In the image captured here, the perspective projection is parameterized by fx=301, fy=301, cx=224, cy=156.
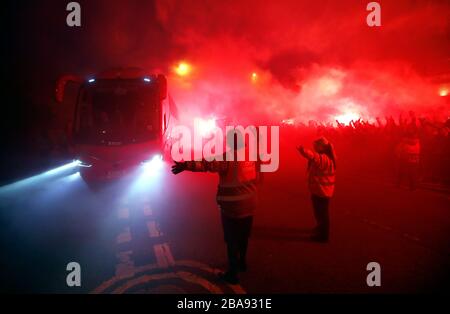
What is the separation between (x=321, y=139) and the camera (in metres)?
4.60

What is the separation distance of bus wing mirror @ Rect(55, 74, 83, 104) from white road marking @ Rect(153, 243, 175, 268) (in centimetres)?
544

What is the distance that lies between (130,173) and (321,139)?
16.9 feet

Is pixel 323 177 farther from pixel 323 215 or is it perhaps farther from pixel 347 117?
pixel 347 117

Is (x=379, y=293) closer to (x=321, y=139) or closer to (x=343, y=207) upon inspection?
(x=321, y=139)

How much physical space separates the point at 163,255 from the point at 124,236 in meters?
1.08

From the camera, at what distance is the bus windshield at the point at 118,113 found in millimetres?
7855

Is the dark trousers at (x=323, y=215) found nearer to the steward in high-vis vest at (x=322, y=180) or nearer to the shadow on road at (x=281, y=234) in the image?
the steward in high-vis vest at (x=322, y=180)

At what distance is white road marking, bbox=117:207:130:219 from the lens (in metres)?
6.10

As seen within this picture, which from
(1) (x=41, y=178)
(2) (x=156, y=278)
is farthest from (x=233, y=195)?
(1) (x=41, y=178)

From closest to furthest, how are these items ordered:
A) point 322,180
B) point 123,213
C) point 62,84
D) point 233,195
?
point 233,195, point 322,180, point 123,213, point 62,84

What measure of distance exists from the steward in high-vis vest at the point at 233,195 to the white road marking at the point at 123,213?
3.08 meters

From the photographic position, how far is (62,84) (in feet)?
26.2

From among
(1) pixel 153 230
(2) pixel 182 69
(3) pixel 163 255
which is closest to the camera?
(3) pixel 163 255
